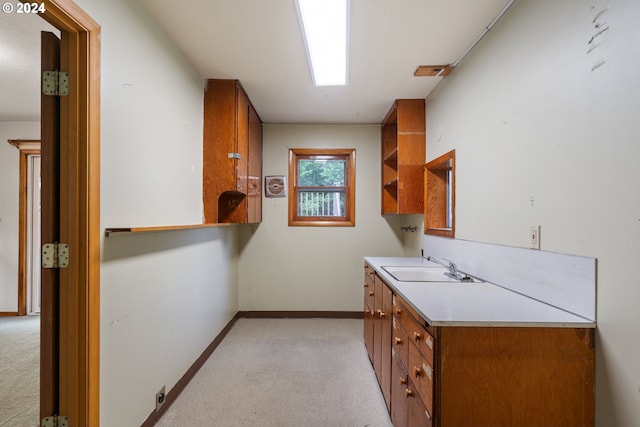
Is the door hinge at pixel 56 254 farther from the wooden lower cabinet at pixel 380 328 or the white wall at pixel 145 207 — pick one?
the wooden lower cabinet at pixel 380 328

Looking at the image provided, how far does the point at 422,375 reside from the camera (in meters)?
1.23

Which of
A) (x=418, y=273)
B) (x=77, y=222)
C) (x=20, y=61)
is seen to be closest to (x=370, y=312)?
(x=418, y=273)

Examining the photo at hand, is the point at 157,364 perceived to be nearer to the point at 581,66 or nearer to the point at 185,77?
the point at 185,77

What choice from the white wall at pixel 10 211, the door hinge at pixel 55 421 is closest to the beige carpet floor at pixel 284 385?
the door hinge at pixel 55 421

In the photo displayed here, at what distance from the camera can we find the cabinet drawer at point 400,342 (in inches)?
59.0

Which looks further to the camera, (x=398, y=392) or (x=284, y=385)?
(x=284, y=385)

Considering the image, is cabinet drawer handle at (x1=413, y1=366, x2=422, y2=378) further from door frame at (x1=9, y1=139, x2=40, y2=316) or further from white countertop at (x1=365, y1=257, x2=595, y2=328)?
door frame at (x1=9, y1=139, x2=40, y2=316)

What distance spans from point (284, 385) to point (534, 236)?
2.08 meters

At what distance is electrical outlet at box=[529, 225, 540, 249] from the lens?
143cm

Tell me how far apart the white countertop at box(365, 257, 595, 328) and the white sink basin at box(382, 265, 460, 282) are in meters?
0.30

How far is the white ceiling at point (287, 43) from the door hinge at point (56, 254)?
57.3 inches

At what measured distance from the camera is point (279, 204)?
12.7 ft

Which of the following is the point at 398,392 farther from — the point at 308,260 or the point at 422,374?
the point at 308,260

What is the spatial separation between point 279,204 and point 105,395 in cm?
273
